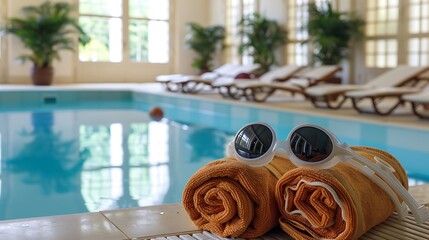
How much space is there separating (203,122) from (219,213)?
6.94 m

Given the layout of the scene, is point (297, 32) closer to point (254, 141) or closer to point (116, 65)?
point (116, 65)

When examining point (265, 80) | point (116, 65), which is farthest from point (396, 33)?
point (116, 65)

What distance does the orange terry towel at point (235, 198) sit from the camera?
1.81 m

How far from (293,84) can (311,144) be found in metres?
8.82

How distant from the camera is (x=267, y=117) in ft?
28.9

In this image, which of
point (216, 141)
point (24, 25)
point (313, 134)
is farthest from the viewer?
point (24, 25)

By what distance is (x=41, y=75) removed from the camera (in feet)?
45.5

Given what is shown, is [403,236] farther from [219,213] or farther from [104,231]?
[104,231]

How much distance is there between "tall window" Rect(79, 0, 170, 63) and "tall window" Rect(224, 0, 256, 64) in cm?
175

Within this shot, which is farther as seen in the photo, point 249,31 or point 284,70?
point 249,31

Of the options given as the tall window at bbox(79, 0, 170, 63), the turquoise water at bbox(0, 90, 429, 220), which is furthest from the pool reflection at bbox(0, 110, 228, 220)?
the tall window at bbox(79, 0, 170, 63)

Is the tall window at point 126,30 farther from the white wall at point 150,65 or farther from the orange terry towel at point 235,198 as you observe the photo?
the orange terry towel at point 235,198

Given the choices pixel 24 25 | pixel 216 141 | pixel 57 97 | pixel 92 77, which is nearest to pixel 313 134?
pixel 216 141

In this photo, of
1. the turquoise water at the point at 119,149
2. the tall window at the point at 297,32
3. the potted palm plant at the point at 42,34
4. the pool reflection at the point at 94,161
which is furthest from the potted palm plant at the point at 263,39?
the pool reflection at the point at 94,161
